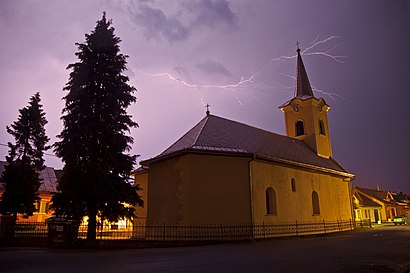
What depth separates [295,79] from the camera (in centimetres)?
3444

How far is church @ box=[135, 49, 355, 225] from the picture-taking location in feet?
58.4

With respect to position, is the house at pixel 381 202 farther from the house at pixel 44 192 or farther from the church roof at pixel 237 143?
the house at pixel 44 192

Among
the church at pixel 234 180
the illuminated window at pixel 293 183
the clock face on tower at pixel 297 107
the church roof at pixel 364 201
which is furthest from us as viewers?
the church roof at pixel 364 201

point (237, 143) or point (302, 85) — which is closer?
point (237, 143)

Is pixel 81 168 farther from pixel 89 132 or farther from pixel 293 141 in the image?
pixel 293 141

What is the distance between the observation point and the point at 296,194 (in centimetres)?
2244

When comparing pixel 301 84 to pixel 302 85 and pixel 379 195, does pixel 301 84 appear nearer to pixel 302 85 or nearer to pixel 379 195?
pixel 302 85

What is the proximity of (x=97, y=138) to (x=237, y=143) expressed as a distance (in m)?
8.80

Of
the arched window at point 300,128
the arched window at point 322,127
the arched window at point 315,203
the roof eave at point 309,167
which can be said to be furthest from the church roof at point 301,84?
the arched window at point 315,203

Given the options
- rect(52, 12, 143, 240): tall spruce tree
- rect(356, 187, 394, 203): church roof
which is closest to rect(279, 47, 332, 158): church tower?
rect(52, 12, 143, 240): tall spruce tree

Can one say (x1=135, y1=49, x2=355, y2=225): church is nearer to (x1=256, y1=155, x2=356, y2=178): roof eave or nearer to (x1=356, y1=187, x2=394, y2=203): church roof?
(x1=256, y1=155, x2=356, y2=178): roof eave

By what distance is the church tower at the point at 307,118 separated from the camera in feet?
102

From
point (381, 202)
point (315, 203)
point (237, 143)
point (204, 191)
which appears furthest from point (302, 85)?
point (381, 202)

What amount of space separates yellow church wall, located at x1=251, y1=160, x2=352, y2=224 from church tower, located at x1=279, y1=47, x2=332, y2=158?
13.8 feet
